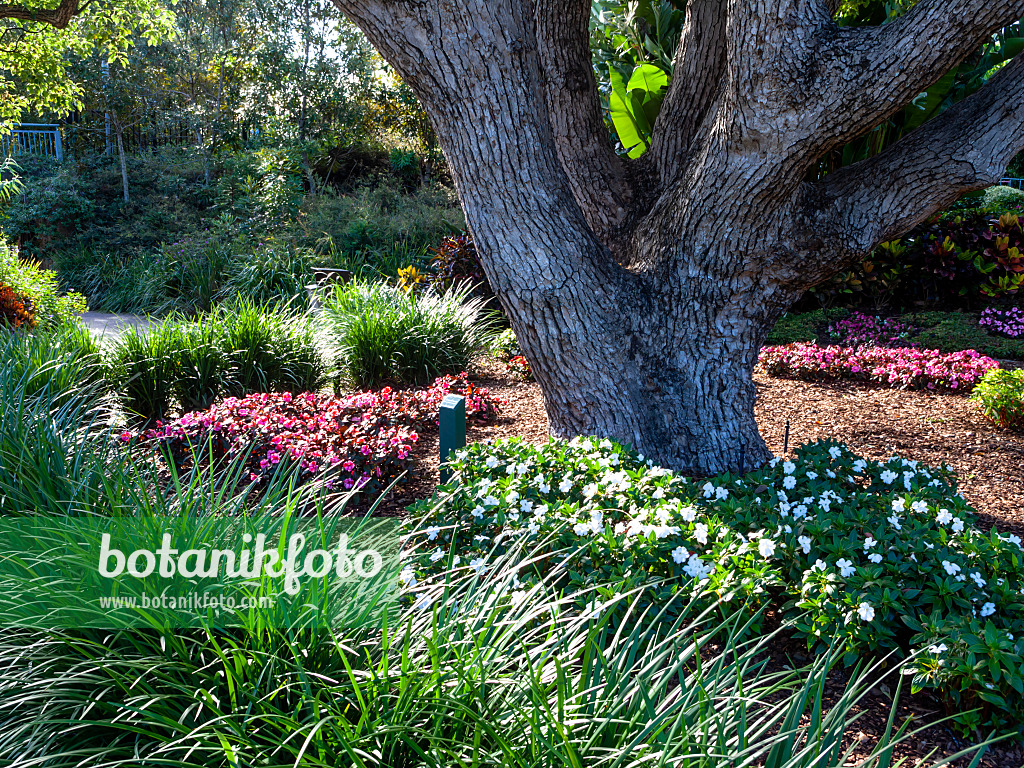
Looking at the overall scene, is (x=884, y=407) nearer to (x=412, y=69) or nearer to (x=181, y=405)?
(x=412, y=69)

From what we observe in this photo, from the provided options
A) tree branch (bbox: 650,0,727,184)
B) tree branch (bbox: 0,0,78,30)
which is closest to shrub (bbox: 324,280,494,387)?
tree branch (bbox: 650,0,727,184)

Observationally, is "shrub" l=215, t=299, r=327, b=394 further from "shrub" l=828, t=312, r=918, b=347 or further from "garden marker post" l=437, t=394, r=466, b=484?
"shrub" l=828, t=312, r=918, b=347

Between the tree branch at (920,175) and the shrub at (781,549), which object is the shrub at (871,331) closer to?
the tree branch at (920,175)

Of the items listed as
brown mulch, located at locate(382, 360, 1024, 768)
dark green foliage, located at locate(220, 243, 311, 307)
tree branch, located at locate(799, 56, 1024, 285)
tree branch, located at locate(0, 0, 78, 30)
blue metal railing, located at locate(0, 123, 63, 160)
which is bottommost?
brown mulch, located at locate(382, 360, 1024, 768)

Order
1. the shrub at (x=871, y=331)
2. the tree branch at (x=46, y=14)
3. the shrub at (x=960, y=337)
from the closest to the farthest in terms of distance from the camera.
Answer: the shrub at (x=960, y=337), the shrub at (x=871, y=331), the tree branch at (x=46, y=14)

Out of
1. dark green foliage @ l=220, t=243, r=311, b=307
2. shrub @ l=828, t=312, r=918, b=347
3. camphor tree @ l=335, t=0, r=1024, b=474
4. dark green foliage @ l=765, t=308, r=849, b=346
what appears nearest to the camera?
camphor tree @ l=335, t=0, r=1024, b=474

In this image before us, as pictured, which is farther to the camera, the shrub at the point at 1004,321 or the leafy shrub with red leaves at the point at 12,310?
the shrub at the point at 1004,321

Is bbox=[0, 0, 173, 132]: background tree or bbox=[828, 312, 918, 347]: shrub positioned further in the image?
bbox=[0, 0, 173, 132]: background tree

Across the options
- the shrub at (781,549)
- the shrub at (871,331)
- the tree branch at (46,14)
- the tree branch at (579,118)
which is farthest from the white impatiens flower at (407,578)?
the tree branch at (46,14)

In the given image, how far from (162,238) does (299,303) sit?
694 centimetres

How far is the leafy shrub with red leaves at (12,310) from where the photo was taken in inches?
278

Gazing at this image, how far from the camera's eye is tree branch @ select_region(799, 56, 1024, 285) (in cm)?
317

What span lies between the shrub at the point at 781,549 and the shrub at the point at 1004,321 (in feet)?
17.0

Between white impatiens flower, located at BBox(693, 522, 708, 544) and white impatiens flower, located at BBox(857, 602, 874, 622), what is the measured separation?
0.54 m
